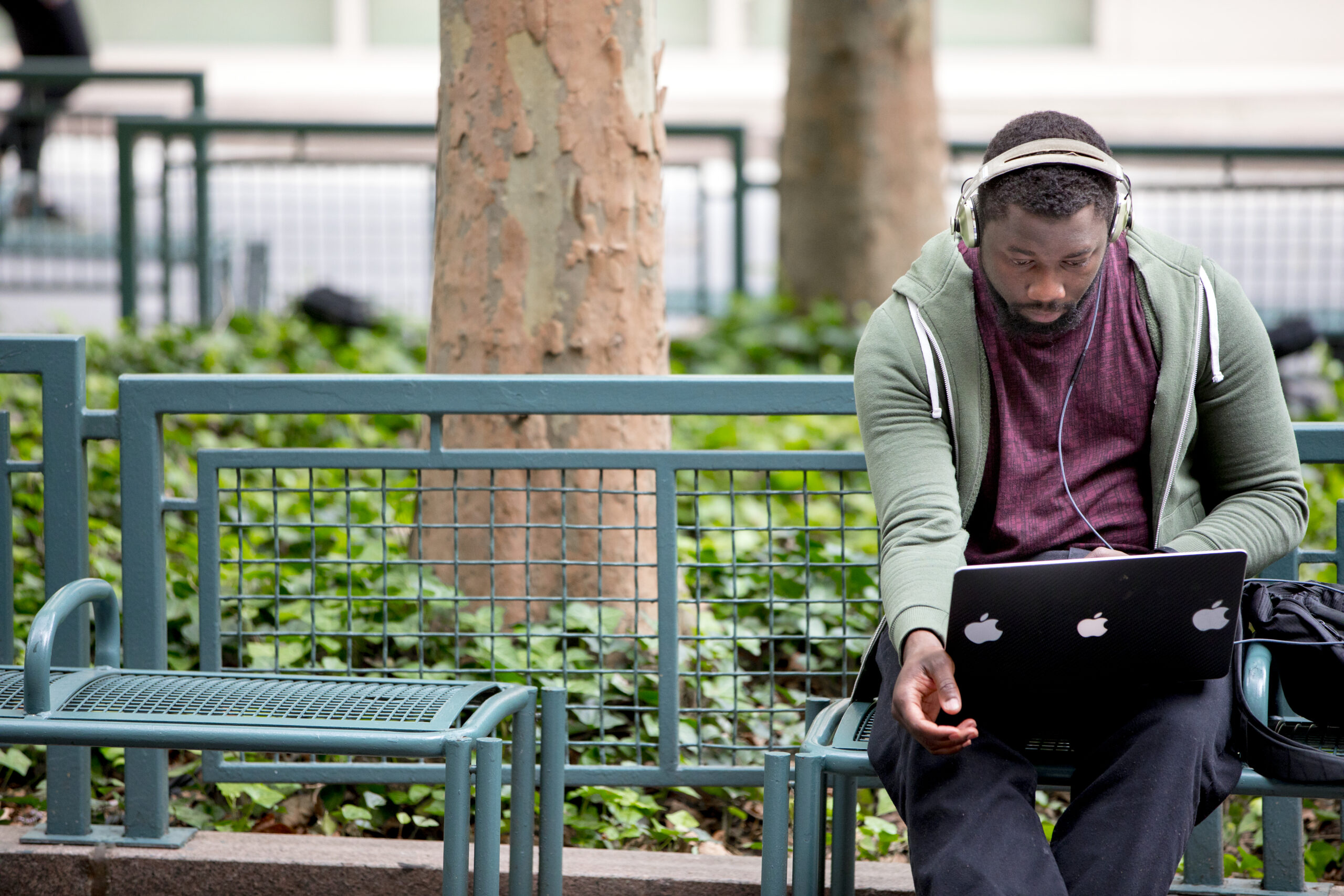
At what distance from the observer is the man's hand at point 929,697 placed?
227cm

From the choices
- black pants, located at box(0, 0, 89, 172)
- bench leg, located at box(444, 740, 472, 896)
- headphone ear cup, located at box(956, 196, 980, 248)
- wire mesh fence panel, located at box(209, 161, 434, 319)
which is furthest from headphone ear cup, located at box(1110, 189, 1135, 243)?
black pants, located at box(0, 0, 89, 172)

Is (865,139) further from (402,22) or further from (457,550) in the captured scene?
(402,22)

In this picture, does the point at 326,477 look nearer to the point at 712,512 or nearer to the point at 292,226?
the point at 712,512

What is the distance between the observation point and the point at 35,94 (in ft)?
32.4

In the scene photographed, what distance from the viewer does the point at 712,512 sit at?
16.3 ft

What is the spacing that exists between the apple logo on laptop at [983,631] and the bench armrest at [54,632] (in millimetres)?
1501

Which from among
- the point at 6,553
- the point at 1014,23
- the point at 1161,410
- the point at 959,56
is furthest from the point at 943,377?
the point at 1014,23

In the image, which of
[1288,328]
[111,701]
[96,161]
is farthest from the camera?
[96,161]

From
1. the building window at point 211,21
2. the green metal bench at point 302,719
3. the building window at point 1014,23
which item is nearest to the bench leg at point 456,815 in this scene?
the green metal bench at point 302,719

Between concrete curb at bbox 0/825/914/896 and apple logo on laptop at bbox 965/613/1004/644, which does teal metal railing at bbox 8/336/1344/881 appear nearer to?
concrete curb at bbox 0/825/914/896

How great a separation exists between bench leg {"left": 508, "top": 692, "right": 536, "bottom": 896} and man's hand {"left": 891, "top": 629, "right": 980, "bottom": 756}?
0.72m

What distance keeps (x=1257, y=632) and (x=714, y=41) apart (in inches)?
876

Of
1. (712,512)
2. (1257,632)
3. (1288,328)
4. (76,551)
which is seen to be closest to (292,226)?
(712,512)

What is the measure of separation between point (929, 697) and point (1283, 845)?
3.62 ft
